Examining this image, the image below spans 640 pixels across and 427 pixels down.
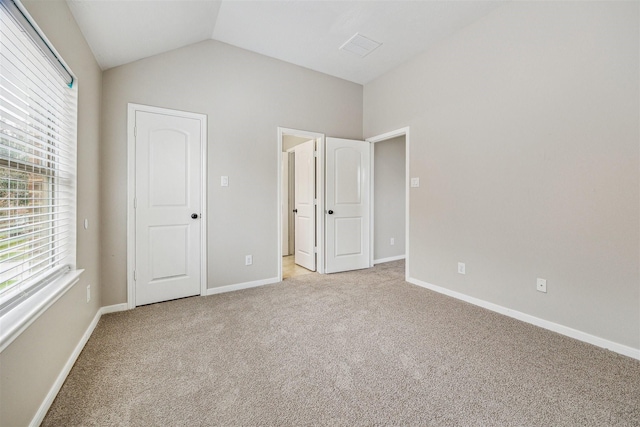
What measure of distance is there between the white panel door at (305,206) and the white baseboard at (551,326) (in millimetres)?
1775

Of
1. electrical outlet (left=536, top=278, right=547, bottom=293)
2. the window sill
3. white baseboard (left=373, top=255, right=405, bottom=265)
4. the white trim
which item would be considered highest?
the window sill

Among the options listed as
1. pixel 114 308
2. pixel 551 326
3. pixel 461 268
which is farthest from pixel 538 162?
pixel 114 308

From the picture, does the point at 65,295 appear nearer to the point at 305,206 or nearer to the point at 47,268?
the point at 47,268

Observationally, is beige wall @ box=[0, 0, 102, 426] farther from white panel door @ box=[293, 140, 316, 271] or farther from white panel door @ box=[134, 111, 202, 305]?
white panel door @ box=[293, 140, 316, 271]

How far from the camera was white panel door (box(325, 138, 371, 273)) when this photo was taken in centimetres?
395

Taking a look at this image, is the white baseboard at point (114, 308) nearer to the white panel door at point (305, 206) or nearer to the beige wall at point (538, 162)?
the white panel door at point (305, 206)

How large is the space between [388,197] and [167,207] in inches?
127

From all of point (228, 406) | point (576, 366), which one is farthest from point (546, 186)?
point (228, 406)

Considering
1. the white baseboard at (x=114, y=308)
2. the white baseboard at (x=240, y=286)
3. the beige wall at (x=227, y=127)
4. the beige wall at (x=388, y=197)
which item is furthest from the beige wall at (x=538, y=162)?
the white baseboard at (x=114, y=308)

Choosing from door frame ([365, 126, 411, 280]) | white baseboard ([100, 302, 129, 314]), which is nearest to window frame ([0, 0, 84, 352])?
white baseboard ([100, 302, 129, 314])

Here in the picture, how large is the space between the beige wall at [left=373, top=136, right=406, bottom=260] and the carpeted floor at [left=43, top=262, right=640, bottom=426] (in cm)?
197

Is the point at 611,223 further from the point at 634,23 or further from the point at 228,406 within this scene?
the point at 228,406

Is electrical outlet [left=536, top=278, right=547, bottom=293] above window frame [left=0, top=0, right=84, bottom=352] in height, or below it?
below

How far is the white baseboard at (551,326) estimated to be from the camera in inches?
75.6
